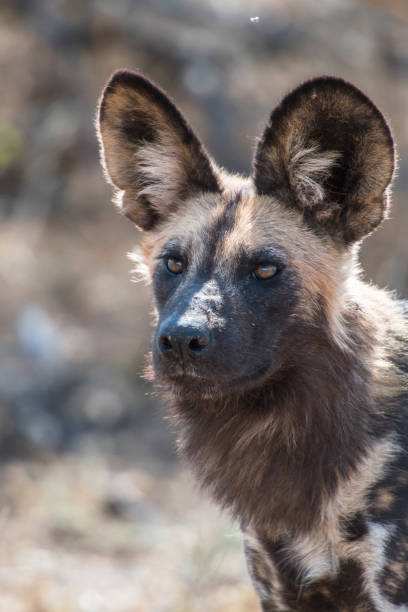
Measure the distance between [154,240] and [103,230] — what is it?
5.47 metres

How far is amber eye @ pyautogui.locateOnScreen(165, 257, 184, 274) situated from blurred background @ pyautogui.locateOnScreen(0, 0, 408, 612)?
173cm

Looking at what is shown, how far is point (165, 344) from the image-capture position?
2.90m

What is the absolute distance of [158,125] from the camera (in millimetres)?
3410

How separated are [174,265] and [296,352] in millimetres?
Answer: 545

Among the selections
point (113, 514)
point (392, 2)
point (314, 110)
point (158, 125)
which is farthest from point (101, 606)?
point (392, 2)

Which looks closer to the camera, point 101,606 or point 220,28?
point 101,606

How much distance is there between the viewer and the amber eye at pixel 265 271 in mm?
3131

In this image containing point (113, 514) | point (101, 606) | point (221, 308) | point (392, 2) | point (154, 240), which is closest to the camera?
point (221, 308)

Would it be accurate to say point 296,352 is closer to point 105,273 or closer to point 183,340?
point 183,340

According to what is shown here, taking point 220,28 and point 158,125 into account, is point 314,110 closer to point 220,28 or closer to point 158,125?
point 158,125

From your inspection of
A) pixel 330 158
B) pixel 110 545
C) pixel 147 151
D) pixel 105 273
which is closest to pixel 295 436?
pixel 330 158

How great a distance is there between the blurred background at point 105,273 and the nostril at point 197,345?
1897mm

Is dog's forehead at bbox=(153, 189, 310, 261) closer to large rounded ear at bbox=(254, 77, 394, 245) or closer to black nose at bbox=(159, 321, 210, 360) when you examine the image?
large rounded ear at bbox=(254, 77, 394, 245)

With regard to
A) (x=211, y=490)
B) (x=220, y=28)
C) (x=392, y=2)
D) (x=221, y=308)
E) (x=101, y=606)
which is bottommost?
(x=101, y=606)
